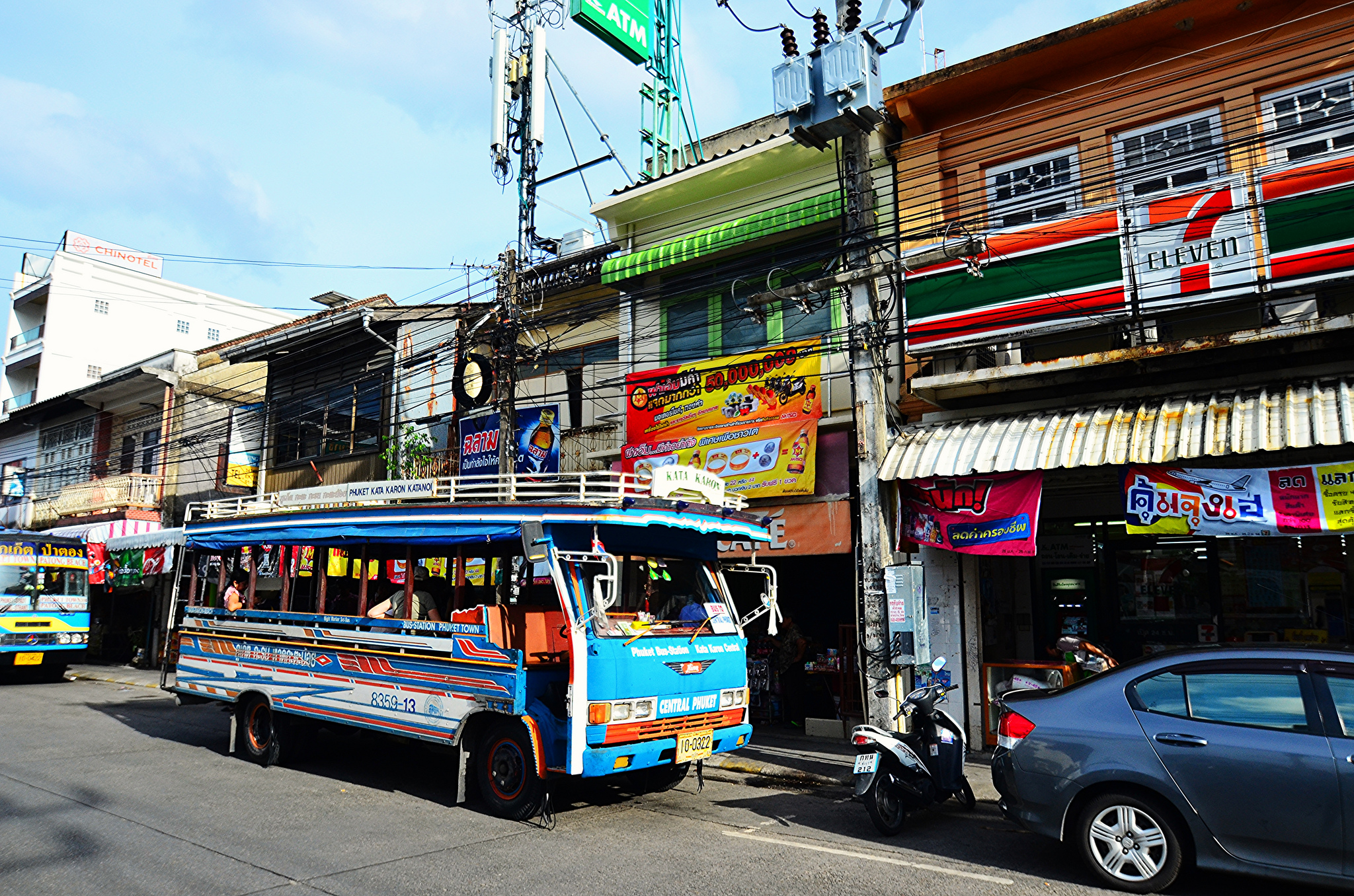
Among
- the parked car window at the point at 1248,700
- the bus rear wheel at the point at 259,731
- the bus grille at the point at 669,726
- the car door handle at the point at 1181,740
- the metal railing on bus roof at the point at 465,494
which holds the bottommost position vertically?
the bus rear wheel at the point at 259,731

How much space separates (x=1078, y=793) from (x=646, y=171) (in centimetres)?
1585

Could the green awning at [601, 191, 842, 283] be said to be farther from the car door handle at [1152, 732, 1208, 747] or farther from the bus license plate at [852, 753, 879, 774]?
the car door handle at [1152, 732, 1208, 747]

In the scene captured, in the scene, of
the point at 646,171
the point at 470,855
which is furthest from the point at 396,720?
the point at 646,171

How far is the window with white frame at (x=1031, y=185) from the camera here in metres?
12.0

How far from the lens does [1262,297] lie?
971cm

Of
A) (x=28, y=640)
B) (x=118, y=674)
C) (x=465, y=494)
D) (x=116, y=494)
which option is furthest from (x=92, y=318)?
(x=465, y=494)

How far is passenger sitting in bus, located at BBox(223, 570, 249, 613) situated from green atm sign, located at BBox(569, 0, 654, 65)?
12.3 m

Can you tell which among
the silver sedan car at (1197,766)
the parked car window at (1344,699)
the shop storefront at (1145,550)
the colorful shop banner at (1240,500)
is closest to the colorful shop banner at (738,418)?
the shop storefront at (1145,550)

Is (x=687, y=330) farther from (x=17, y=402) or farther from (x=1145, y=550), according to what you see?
(x=17, y=402)

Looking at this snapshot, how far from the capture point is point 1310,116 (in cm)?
1056

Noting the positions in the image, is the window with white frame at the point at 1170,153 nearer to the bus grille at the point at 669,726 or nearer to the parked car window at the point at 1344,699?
the parked car window at the point at 1344,699

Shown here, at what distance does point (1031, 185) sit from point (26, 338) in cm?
4208

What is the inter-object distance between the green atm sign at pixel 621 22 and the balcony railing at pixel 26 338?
3176cm

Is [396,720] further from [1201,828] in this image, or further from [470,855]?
[1201,828]
